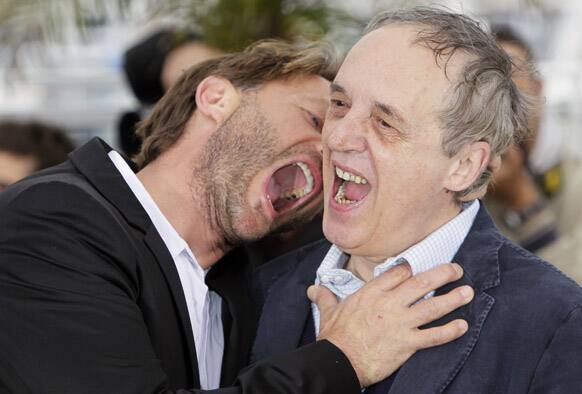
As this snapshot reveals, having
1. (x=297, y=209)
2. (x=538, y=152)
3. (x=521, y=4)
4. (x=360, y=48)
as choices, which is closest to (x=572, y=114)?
(x=521, y=4)

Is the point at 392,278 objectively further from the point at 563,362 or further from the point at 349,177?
the point at 563,362

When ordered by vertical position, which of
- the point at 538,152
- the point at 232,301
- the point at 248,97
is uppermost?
the point at 248,97

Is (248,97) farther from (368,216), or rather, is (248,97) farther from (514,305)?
(514,305)

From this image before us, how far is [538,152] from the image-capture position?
3.77m

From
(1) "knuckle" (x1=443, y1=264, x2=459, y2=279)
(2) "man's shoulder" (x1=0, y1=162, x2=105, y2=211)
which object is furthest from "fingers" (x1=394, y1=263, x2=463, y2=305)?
(2) "man's shoulder" (x1=0, y1=162, x2=105, y2=211)

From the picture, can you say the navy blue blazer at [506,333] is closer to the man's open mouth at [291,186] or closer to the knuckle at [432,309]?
the knuckle at [432,309]

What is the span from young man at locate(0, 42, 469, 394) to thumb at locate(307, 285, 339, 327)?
→ 97 mm

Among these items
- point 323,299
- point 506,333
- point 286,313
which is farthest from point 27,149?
point 506,333

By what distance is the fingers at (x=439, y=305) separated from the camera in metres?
2.13

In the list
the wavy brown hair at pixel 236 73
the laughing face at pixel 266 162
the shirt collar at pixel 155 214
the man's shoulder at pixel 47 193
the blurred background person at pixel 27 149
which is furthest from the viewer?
the blurred background person at pixel 27 149

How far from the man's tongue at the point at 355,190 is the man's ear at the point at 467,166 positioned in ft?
0.61

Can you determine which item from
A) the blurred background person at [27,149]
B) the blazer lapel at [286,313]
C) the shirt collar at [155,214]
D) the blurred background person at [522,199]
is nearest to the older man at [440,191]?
the blazer lapel at [286,313]

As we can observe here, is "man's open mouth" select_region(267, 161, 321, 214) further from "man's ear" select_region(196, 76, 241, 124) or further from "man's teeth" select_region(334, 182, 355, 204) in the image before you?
"man's teeth" select_region(334, 182, 355, 204)

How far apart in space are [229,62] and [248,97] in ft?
0.45
